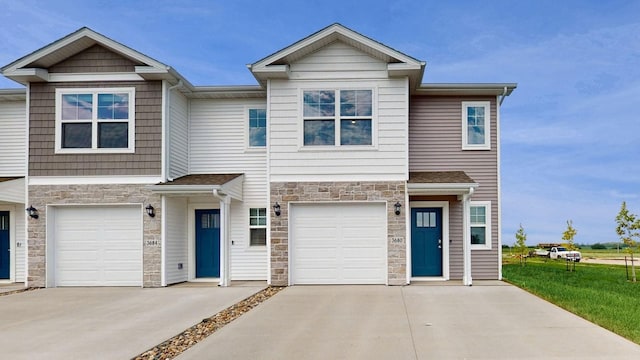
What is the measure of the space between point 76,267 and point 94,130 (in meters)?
3.61

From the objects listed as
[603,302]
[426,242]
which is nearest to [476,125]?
[426,242]

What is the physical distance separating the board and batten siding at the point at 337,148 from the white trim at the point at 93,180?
3.24 meters

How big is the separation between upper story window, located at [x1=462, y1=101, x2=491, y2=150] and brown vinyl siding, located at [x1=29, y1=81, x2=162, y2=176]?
8.24m

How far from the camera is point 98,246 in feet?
47.5

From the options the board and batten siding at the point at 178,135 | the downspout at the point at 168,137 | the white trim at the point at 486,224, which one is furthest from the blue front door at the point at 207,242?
the white trim at the point at 486,224

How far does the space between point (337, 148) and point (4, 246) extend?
32.7ft

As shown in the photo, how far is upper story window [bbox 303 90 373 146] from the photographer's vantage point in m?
14.1

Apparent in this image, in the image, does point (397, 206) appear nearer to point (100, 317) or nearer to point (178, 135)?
point (178, 135)

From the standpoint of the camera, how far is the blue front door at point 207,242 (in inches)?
614

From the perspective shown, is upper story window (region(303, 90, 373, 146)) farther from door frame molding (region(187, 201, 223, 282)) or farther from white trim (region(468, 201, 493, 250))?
Result: white trim (region(468, 201, 493, 250))

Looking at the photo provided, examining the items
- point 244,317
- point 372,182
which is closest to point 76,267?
point 244,317

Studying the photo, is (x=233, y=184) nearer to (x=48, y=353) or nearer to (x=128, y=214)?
Result: (x=128, y=214)

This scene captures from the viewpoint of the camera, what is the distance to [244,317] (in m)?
9.52

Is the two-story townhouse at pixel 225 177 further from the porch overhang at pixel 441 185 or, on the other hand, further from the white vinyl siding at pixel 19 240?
the white vinyl siding at pixel 19 240
